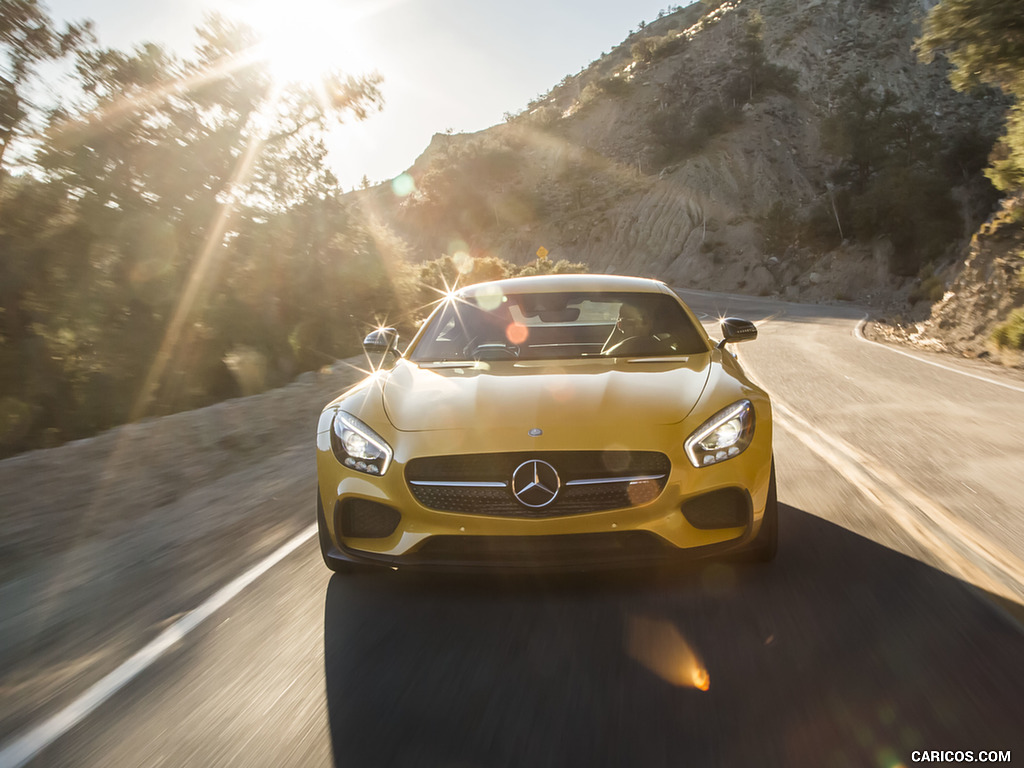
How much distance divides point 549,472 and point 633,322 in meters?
2.23

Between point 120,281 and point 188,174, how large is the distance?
3.33 meters

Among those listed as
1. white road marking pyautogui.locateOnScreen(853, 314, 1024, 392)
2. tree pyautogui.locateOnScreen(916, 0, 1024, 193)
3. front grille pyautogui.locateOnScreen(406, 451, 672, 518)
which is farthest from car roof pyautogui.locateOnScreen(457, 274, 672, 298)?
tree pyautogui.locateOnScreen(916, 0, 1024, 193)

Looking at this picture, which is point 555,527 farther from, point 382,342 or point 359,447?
point 382,342

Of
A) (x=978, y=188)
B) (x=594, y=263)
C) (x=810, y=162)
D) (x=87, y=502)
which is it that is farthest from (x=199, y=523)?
(x=810, y=162)

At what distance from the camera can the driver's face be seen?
5.47 metres

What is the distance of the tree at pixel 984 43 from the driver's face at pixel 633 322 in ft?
41.2

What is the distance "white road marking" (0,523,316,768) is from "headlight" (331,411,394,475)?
90 cm

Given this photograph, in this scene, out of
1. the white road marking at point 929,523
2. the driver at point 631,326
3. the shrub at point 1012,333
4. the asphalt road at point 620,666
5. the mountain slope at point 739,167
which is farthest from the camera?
the mountain slope at point 739,167

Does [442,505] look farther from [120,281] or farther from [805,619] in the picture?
[120,281]

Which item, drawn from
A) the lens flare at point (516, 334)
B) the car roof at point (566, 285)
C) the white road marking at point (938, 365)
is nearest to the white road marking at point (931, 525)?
the car roof at point (566, 285)

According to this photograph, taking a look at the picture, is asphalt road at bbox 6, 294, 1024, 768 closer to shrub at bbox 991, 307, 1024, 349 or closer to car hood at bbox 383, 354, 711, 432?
car hood at bbox 383, 354, 711, 432

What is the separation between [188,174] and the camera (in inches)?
678

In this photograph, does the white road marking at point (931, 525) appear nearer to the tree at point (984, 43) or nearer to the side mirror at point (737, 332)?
the side mirror at point (737, 332)

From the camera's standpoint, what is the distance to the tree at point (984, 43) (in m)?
15.0
